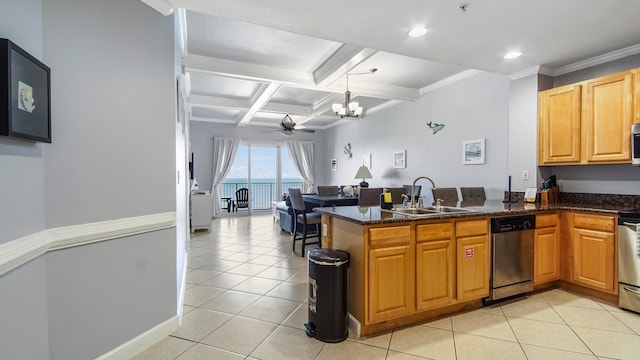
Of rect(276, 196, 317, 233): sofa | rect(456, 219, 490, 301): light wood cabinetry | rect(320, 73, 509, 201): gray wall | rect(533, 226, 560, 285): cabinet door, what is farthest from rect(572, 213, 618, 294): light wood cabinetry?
rect(276, 196, 317, 233): sofa

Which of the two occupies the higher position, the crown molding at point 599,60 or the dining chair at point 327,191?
the crown molding at point 599,60

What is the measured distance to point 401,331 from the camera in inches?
88.1

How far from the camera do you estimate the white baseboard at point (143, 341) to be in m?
1.85

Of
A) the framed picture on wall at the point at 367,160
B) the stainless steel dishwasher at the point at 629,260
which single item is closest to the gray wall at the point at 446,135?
the framed picture on wall at the point at 367,160

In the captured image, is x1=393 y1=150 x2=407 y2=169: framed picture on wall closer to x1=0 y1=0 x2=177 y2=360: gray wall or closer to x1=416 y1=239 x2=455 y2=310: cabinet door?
x1=416 y1=239 x2=455 y2=310: cabinet door

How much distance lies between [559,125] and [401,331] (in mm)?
2923

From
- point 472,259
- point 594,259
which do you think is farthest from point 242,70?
point 594,259

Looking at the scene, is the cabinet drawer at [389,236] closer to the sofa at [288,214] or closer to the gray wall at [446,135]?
the gray wall at [446,135]

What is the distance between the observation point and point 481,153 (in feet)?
14.3

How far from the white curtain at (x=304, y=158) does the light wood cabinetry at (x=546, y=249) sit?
277 inches

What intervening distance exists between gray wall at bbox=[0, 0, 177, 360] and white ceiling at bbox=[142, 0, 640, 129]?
1.45 feet

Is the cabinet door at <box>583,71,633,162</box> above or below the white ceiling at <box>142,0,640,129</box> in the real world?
below

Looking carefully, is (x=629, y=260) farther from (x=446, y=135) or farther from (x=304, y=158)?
(x=304, y=158)

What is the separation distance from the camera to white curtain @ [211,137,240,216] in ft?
27.5
